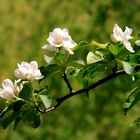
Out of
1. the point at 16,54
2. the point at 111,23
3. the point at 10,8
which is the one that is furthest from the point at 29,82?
the point at 10,8

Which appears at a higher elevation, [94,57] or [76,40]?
[76,40]

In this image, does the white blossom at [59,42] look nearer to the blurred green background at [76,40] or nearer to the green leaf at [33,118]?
the green leaf at [33,118]

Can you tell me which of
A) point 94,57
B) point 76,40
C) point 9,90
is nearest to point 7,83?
point 9,90

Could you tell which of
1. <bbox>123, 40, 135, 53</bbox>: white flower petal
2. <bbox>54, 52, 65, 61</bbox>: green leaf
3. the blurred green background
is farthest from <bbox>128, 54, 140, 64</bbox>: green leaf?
the blurred green background

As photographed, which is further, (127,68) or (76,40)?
(76,40)

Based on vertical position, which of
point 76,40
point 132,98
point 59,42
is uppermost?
point 76,40

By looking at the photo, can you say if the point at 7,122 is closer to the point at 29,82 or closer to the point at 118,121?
the point at 29,82

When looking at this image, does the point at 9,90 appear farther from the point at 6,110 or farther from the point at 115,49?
the point at 115,49
